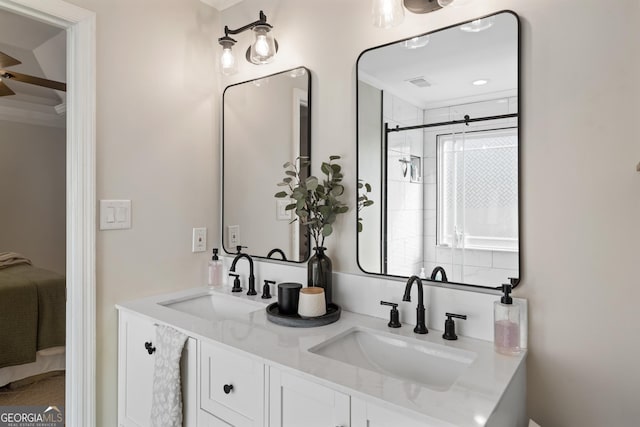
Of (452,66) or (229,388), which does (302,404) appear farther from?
(452,66)

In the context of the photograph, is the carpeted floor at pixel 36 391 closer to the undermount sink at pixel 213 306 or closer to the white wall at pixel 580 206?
the undermount sink at pixel 213 306

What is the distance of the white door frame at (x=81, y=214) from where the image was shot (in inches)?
Answer: 60.2

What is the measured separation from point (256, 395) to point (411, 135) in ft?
3.34

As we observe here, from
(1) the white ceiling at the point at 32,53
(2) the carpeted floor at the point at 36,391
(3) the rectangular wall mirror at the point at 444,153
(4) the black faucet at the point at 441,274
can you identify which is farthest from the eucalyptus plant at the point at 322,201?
(2) the carpeted floor at the point at 36,391

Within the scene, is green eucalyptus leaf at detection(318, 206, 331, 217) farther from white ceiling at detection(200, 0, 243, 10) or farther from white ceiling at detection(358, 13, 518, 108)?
white ceiling at detection(200, 0, 243, 10)

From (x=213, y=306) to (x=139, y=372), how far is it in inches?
16.9

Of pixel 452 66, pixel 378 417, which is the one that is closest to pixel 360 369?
pixel 378 417

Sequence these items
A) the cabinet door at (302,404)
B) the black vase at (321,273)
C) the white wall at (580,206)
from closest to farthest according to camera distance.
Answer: the cabinet door at (302,404), the white wall at (580,206), the black vase at (321,273)

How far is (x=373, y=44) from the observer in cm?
151

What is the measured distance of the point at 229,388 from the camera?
1191mm

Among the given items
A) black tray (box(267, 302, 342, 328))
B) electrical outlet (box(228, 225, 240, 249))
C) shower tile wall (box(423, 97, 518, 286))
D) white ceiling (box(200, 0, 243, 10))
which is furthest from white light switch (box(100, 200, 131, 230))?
shower tile wall (box(423, 97, 518, 286))

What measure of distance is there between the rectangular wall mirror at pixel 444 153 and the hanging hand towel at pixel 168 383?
0.74m

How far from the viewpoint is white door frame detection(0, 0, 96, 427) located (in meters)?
1.53

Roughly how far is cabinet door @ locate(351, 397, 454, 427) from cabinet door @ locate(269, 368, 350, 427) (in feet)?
0.08
